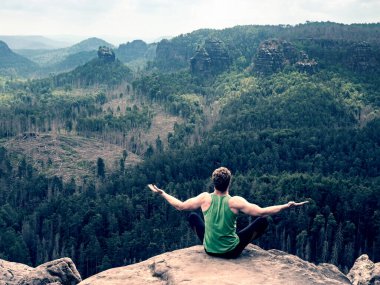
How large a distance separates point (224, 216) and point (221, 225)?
0.52 meters

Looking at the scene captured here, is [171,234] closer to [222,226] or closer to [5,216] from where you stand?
[5,216]

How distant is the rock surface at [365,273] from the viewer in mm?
38719

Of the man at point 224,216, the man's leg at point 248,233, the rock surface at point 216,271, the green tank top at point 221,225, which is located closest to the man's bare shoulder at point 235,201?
the man at point 224,216

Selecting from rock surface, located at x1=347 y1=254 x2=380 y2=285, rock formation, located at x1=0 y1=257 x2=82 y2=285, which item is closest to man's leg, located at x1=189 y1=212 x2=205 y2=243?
rock formation, located at x1=0 y1=257 x2=82 y2=285

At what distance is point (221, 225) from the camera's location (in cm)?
2483

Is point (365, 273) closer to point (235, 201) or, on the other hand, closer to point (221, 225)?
point (221, 225)

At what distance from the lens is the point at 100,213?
11469cm

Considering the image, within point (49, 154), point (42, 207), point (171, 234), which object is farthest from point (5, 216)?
point (49, 154)

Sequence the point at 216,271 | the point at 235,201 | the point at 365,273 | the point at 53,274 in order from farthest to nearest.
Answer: the point at 365,273 < the point at 53,274 < the point at 235,201 < the point at 216,271

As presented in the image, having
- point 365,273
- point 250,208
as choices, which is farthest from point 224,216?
point 365,273

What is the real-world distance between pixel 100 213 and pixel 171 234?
2042cm

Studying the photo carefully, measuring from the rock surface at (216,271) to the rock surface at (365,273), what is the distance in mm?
13947

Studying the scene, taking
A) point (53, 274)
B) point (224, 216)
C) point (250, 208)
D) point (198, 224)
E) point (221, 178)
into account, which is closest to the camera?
point (221, 178)

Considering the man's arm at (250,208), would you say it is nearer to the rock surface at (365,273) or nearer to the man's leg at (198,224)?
the man's leg at (198,224)
